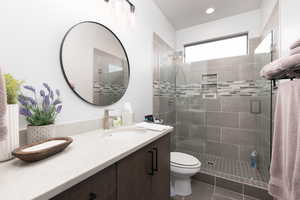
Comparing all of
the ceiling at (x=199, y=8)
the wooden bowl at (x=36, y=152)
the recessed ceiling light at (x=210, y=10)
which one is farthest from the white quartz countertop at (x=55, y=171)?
the recessed ceiling light at (x=210, y=10)

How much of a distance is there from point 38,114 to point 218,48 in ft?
9.16

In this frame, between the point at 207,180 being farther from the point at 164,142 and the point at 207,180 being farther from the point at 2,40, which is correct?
the point at 2,40

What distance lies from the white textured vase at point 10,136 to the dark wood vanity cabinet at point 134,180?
36 cm

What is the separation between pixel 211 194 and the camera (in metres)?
1.49

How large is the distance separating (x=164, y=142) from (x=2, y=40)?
3.89ft

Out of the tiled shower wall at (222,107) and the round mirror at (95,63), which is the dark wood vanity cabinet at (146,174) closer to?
the round mirror at (95,63)

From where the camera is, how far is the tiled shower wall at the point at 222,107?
1981 mm

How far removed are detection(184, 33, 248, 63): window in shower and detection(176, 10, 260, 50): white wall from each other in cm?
10

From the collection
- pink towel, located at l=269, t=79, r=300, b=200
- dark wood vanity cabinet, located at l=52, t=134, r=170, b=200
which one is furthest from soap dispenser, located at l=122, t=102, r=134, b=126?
pink towel, located at l=269, t=79, r=300, b=200

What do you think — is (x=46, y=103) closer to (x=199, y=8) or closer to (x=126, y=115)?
(x=126, y=115)

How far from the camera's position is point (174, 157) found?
158cm

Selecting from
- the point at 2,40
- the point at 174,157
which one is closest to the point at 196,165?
the point at 174,157

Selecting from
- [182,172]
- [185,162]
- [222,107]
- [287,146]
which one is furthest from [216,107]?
[287,146]

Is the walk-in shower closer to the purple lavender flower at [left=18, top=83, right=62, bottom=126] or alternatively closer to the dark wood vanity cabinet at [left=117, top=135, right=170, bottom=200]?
the dark wood vanity cabinet at [left=117, top=135, right=170, bottom=200]
